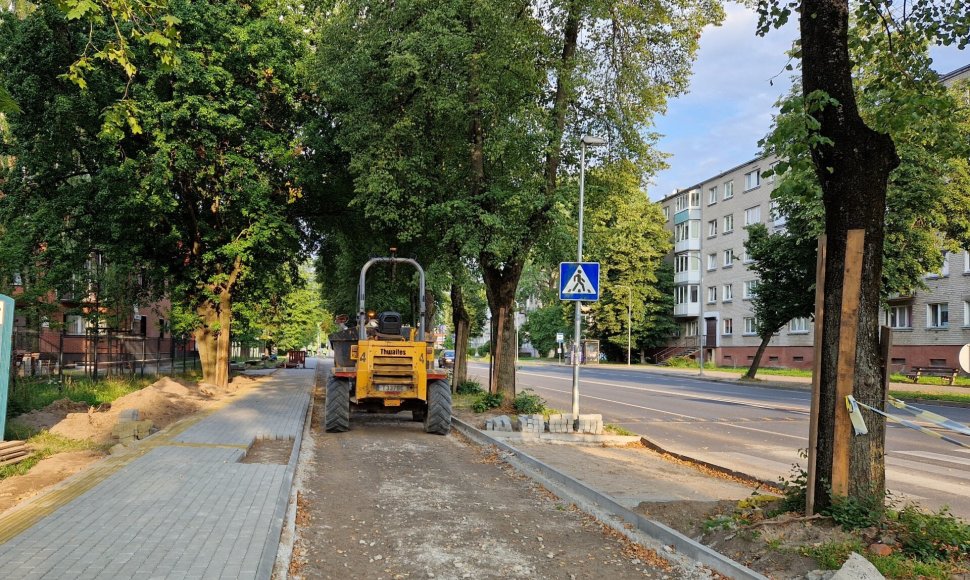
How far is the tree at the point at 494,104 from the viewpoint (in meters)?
15.8

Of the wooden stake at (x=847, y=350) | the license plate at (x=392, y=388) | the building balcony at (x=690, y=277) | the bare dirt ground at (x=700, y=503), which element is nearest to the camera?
the bare dirt ground at (x=700, y=503)

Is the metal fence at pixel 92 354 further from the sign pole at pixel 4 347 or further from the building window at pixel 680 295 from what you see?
the building window at pixel 680 295

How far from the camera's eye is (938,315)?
3831cm

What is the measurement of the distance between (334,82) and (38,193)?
1013 centimetres

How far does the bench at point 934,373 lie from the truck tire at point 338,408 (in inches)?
1172

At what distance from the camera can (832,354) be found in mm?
6117

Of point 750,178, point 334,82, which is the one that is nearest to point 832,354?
point 334,82

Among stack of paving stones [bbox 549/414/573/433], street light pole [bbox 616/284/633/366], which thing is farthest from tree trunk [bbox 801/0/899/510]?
street light pole [bbox 616/284/633/366]

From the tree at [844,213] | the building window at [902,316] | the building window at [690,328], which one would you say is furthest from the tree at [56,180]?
the building window at [690,328]

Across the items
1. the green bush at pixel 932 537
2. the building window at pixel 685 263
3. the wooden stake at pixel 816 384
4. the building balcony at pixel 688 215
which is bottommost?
the green bush at pixel 932 537

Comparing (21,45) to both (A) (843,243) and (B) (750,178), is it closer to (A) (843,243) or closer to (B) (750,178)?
(A) (843,243)

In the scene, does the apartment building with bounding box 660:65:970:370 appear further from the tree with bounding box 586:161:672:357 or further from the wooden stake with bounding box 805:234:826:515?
the wooden stake with bounding box 805:234:826:515

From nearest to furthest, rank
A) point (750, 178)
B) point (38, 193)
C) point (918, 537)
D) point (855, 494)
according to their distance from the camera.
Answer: point (918, 537) < point (855, 494) < point (38, 193) < point (750, 178)

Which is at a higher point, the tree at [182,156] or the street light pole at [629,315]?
the tree at [182,156]
